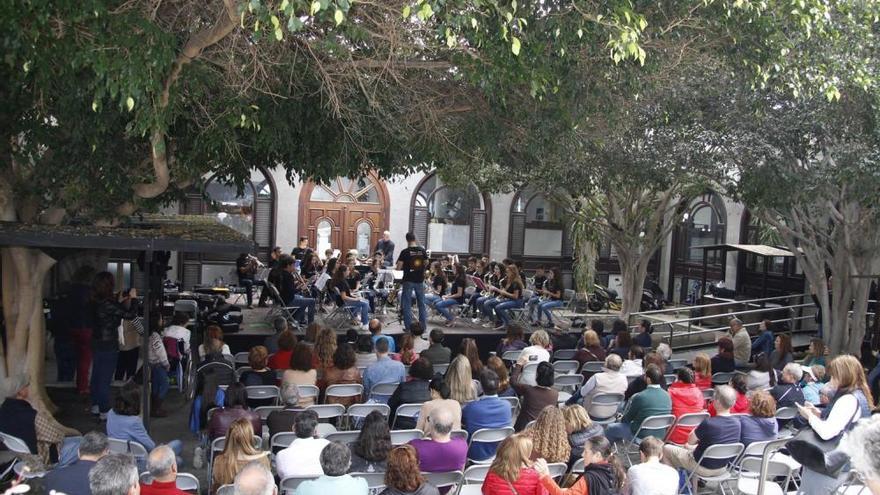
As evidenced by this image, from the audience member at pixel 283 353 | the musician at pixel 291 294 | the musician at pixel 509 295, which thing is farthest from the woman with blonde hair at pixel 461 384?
the musician at pixel 509 295

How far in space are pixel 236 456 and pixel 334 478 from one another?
38.6 inches

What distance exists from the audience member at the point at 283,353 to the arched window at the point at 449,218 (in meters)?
14.7

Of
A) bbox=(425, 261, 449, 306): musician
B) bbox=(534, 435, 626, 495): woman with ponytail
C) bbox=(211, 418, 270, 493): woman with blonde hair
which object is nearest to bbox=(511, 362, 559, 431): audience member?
bbox=(534, 435, 626, 495): woman with ponytail

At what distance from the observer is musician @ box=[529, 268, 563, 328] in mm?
15648

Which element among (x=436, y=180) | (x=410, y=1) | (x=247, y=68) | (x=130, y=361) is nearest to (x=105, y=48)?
(x=247, y=68)

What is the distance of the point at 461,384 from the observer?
7.27 meters

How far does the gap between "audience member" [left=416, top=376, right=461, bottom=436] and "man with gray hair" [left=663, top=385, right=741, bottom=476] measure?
1.84 m

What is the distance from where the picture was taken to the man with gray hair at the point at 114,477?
397 centimetres

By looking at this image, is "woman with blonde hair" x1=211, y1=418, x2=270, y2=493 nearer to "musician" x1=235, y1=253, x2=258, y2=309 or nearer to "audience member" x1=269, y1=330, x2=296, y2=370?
"audience member" x1=269, y1=330, x2=296, y2=370

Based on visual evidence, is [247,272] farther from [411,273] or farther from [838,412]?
[838,412]

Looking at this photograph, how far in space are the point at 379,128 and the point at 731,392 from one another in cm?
551

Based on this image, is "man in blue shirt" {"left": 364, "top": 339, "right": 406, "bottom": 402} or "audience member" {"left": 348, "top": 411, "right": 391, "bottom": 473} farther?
"man in blue shirt" {"left": 364, "top": 339, "right": 406, "bottom": 402}

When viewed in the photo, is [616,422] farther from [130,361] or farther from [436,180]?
[436,180]

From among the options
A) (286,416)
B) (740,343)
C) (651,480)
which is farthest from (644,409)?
(740,343)
